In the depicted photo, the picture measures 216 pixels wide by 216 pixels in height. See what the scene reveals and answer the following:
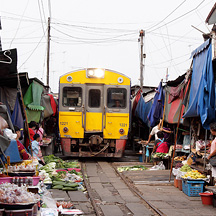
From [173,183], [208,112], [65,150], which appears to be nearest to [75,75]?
[65,150]

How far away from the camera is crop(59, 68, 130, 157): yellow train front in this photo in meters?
13.9

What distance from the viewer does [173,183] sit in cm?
963

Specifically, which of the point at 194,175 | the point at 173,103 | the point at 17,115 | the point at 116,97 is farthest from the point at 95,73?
the point at 194,175

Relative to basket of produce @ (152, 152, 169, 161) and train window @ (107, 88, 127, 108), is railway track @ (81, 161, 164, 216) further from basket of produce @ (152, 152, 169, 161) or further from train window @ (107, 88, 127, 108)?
train window @ (107, 88, 127, 108)

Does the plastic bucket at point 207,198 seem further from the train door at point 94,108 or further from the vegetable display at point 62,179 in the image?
the train door at point 94,108

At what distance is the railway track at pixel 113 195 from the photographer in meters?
6.66

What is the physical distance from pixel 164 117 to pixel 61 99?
3.94m

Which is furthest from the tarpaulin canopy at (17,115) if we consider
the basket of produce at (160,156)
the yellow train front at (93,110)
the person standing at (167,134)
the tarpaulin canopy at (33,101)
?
the person standing at (167,134)

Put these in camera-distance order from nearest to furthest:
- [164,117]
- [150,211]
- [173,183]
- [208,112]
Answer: [150,211]
[208,112]
[173,183]
[164,117]

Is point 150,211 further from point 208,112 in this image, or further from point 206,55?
point 206,55

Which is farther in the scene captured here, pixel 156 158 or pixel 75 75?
pixel 75 75

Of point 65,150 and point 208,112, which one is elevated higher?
point 208,112

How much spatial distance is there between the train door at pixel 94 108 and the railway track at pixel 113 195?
7.00 ft

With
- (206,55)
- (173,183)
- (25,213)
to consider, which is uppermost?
(206,55)
